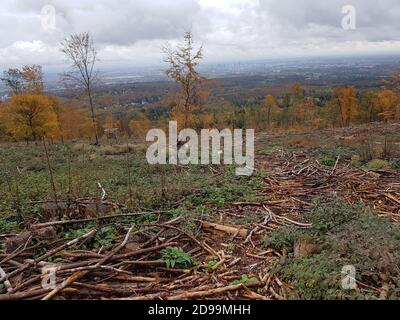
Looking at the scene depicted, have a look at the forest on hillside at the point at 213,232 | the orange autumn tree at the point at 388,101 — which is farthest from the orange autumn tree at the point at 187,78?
the orange autumn tree at the point at 388,101

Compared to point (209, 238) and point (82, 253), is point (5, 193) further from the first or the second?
point (209, 238)

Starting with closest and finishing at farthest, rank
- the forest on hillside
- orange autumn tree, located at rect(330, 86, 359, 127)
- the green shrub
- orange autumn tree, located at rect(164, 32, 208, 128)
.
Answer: the green shrub
the forest on hillside
orange autumn tree, located at rect(164, 32, 208, 128)
orange autumn tree, located at rect(330, 86, 359, 127)

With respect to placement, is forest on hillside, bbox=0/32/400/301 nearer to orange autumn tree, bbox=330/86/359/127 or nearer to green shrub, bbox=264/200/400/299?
green shrub, bbox=264/200/400/299

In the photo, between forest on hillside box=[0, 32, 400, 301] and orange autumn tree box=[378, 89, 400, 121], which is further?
orange autumn tree box=[378, 89, 400, 121]

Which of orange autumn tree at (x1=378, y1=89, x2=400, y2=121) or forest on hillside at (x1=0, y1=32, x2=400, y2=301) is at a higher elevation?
orange autumn tree at (x1=378, y1=89, x2=400, y2=121)

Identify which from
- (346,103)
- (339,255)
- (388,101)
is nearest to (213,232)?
(339,255)

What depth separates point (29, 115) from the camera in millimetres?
25797

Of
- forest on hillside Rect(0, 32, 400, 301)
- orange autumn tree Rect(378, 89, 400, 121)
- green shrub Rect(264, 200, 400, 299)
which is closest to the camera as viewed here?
green shrub Rect(264, 200, 400, 299)

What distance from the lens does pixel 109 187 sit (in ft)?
32.5

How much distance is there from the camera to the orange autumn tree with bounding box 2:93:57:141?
25.3 meters

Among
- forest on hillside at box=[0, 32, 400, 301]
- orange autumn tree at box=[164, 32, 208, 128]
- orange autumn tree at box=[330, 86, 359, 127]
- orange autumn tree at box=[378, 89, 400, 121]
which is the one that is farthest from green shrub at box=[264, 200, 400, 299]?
orange autumn tree at box=[330, 86, 359, 127]

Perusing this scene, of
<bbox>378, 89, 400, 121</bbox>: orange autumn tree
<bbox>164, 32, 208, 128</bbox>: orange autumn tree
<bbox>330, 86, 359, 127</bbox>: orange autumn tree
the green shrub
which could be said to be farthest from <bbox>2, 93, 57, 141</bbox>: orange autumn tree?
<bbox>378, 89, 400, 121</bbox>: orange autumn tree

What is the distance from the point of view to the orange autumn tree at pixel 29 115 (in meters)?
25.3
